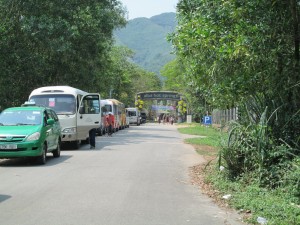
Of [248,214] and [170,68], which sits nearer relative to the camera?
[248,214]

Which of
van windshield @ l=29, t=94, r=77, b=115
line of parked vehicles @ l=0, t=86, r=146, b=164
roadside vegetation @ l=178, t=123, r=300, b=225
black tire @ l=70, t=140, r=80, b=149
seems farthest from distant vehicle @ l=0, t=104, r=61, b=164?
roadside vegetation @ l=178, t=123, r=300, b=225

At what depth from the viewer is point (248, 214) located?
25.3ft

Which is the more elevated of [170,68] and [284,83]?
[170,68]

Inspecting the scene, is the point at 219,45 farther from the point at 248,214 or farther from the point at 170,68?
the point at 170,68

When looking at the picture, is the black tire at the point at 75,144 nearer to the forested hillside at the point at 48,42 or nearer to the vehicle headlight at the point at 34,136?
the vehicle headlight at the point at 34,136

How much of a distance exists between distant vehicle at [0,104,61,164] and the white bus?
3395mm

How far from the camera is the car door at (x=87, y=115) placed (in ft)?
65.7

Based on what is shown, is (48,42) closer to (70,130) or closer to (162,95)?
(70,130)

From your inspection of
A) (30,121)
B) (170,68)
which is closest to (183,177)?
(30,121)

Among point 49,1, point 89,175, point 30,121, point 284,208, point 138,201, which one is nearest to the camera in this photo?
point 284,208

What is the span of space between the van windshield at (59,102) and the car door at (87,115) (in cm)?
39

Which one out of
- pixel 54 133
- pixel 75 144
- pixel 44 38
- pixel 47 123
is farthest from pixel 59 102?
pixel 44 38

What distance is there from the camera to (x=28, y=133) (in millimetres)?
13586

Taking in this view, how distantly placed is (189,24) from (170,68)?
2969 inches
